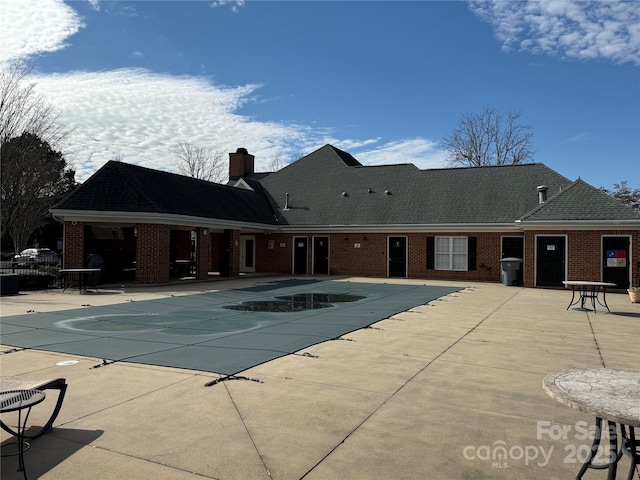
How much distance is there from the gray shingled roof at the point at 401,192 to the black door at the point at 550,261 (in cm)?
261

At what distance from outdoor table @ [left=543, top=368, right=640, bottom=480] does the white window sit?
19.2 metres

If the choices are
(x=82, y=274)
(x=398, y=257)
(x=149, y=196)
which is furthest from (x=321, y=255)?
(x=82, y=274)

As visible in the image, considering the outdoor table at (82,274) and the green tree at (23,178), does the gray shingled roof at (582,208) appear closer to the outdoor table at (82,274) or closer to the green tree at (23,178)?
the outdoor table at (82,274)

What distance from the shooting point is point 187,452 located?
3574mm

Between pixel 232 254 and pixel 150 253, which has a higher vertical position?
pixel 150 253

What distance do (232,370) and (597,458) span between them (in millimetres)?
4025

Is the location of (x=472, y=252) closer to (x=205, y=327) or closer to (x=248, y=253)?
(x=248, y=253)

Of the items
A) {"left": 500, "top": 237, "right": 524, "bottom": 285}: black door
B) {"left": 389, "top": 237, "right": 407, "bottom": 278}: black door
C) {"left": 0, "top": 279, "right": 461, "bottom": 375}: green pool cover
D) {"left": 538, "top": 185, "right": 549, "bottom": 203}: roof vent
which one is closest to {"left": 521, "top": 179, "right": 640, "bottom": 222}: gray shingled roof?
{"left": 538, "top": 185, "right": 549, "bottom": 203}: roof vent

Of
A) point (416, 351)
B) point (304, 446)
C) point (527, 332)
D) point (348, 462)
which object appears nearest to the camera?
point (348, 462)

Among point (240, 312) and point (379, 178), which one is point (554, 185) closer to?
point (379, 178)

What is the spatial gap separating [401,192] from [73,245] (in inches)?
652

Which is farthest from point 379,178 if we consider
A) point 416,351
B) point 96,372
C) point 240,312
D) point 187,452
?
point 187,452

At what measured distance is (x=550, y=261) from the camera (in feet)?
61.3

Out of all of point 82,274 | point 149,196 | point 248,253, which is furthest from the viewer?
point 248,253
